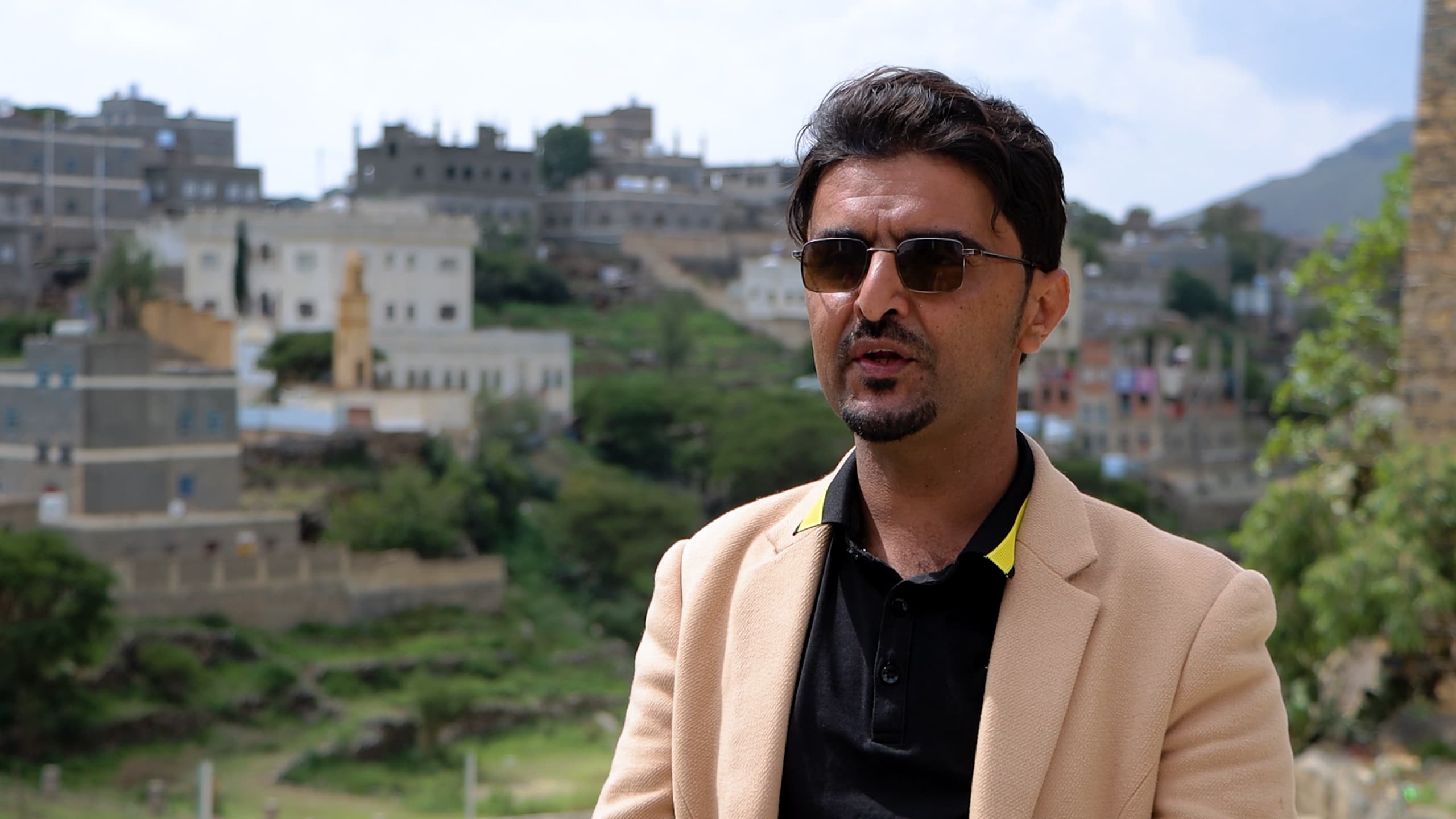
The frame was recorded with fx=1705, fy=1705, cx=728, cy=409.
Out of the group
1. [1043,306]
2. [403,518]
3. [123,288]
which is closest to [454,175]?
[123,288]

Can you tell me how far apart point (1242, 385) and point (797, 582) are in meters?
38.4

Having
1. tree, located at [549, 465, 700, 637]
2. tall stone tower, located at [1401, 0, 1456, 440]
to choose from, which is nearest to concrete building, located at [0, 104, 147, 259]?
tree, located at [549, 465, 700, 637]

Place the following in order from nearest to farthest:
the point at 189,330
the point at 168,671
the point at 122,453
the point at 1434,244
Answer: the point at 1434,244 < the point at 168,671 < the point at 122,453 < the point at 189,330

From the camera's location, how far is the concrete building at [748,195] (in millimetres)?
50719

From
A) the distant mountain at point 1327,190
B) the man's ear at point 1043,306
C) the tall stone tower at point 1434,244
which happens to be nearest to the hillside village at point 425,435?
the tall stone tower at point 1434,244

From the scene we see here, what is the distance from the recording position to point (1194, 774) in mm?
1179

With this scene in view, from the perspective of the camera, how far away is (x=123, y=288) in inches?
1291

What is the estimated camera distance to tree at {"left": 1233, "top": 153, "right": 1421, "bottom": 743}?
564 centimetres

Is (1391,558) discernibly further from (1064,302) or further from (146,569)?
(146,569)

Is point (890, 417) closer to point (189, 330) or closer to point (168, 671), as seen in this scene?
point (168, 671)

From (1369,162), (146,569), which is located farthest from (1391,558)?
(1369,162)

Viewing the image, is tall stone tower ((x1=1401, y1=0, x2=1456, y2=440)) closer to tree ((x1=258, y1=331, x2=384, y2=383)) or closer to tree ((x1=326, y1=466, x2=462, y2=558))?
tree ((x1=326, y1=466, x2=462, y2=558))

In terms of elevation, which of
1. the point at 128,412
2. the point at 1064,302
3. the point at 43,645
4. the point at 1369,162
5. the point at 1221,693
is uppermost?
the point at 1369,162

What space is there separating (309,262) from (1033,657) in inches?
1430
